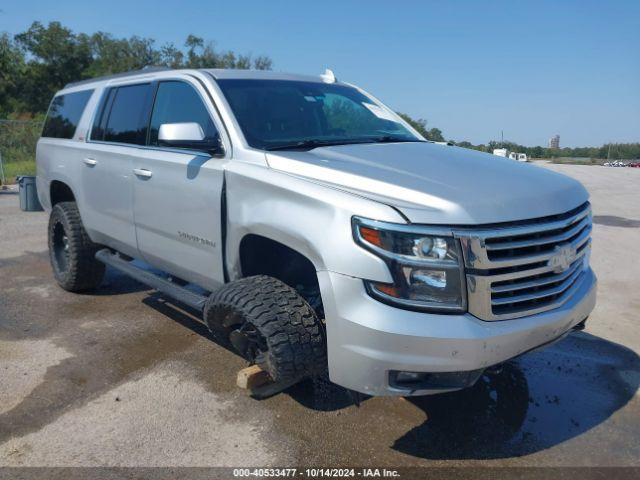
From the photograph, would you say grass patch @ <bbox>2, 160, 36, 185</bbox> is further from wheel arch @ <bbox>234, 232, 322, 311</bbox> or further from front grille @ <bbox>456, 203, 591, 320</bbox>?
front grille @ <bbox>456, 203, 591, 320</bbox>

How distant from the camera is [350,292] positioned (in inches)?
101

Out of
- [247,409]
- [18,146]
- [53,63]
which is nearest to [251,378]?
[247,409]

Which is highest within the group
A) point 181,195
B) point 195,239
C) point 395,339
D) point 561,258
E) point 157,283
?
point 181,195

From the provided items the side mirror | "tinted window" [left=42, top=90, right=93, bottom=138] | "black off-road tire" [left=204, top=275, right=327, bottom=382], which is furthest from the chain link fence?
"black off-road tire" [left=204, top=275, right=327, bottom=382]

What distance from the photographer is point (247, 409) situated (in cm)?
354

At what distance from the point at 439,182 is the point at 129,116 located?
9.57 feet

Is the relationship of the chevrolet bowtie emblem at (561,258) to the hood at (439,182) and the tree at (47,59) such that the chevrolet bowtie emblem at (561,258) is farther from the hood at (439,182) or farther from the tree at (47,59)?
the tree at (47,59)

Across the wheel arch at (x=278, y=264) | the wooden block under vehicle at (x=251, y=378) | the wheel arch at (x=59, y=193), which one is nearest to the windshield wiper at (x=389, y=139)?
the wheel arch at (x=278, y=264)

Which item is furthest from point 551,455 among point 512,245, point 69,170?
point 69,170

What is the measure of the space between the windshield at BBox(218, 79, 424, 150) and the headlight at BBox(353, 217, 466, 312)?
121 cm

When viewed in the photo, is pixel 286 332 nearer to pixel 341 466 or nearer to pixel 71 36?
pixel 341 466

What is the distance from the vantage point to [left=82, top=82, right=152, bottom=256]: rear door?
444 centimetres

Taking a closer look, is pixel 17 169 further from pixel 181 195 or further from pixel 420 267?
pixel 420 267

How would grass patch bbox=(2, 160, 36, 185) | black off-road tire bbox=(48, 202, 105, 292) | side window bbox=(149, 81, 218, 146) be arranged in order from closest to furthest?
side window bbox=(149, 81, 218, 146), black off-road tire bbox=(48, 202, 105, 292), grass patch bbox=(2, 160, 36, 185)
